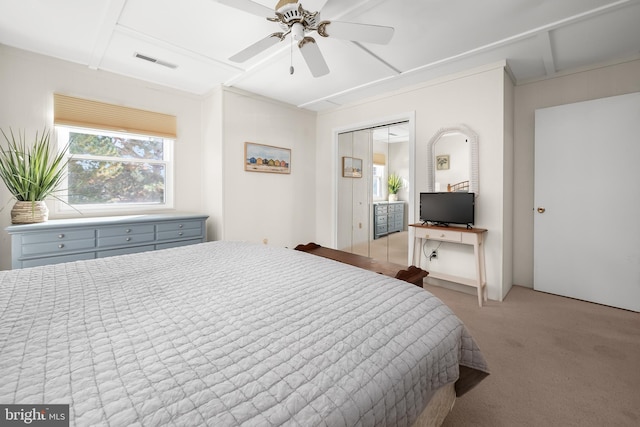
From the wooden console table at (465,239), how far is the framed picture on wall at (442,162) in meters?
0.73

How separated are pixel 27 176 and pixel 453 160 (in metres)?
4.33

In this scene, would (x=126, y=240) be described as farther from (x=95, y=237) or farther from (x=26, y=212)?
(x=26, y=212)

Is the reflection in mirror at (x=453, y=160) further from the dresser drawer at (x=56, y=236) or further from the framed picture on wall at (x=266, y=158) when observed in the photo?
A: the dresser drawer at (x=56, y=236)

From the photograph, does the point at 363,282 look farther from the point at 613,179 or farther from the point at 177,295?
the point at 613,179

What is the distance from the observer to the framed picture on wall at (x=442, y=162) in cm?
323

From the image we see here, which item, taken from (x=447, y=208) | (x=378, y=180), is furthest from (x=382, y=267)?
(x=378, y=180)

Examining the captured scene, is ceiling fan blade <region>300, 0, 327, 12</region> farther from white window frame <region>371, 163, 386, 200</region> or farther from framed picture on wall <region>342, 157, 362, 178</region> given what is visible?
framed picture on wall <region>342, 157, 362, 178</region>

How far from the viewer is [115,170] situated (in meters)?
3.28

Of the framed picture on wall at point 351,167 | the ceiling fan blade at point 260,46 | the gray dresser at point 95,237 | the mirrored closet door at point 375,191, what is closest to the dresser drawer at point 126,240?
the gray dresser at point 95,237

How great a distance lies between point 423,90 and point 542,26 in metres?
1.30

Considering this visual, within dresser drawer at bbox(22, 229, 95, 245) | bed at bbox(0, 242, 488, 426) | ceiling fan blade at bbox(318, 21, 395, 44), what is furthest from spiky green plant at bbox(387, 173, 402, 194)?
dresser drawer at bbox(22, 229, 95, 245)

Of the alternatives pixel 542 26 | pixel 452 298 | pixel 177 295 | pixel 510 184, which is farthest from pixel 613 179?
pixel 177 295

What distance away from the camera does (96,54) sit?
2709 mm

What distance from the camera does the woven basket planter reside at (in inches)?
96.2
